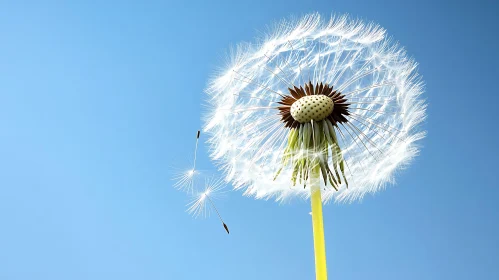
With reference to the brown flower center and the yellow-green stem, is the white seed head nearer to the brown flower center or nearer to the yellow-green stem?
the brown flower center

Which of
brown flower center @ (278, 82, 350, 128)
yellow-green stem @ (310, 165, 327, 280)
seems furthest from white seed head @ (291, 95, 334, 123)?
yellow-green stem @ (310, 165, 327, 280)

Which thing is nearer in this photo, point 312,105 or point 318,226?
point 318,226

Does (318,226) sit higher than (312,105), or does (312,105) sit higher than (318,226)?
(312,105)

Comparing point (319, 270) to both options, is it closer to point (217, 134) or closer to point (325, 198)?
point (325, 198)

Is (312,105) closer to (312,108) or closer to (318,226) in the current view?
(312,108)

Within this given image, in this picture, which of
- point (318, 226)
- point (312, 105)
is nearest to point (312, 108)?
point (312, 105)

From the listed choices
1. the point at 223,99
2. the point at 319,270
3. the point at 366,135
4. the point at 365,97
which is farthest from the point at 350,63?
the point at 319,270

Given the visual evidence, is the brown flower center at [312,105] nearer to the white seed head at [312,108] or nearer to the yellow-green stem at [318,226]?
the white seed head at [312,108]
